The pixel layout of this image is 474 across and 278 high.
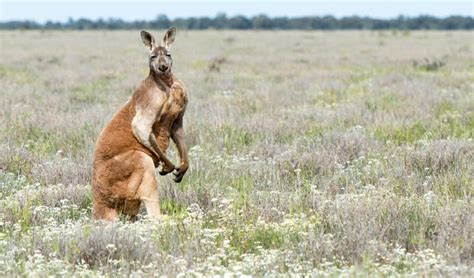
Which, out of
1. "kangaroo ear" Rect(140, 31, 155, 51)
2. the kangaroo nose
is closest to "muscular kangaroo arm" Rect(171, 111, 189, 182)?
the kangaroo nose

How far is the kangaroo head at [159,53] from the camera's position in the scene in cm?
592

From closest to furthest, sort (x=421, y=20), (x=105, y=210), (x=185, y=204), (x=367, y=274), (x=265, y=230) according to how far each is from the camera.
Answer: (x=367, y=274), (x=265, y=230), (x=105, y=210), (x=185, y=204), (x=421, y=20)

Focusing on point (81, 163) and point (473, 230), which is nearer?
point (473, 230)

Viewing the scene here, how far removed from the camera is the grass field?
16.5 feet

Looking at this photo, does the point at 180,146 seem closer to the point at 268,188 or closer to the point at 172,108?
the point at 172,108

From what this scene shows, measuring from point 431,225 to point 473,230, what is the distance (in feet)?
1.48

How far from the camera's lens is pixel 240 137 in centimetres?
→ 1009

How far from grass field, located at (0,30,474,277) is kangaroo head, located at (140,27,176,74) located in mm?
1142

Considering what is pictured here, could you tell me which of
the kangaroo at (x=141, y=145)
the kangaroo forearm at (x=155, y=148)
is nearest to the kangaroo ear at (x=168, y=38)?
the kangaroo at (x=141, y=145)

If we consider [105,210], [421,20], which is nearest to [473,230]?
[105,210]

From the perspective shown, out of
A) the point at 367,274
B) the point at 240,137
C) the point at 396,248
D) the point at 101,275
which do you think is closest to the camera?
the point at 367,274

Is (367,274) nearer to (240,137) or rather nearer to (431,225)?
(431,225)

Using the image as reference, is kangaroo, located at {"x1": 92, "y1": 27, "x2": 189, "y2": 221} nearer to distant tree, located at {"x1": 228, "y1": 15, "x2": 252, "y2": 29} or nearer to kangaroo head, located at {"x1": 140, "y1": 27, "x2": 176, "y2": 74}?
kangaroo head, located at {"x1": 140, "y1": 27, "x2": 176, "y2": 74}

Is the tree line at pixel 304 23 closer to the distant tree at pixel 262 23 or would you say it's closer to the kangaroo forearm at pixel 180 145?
the distant tree at pixel 262 23
